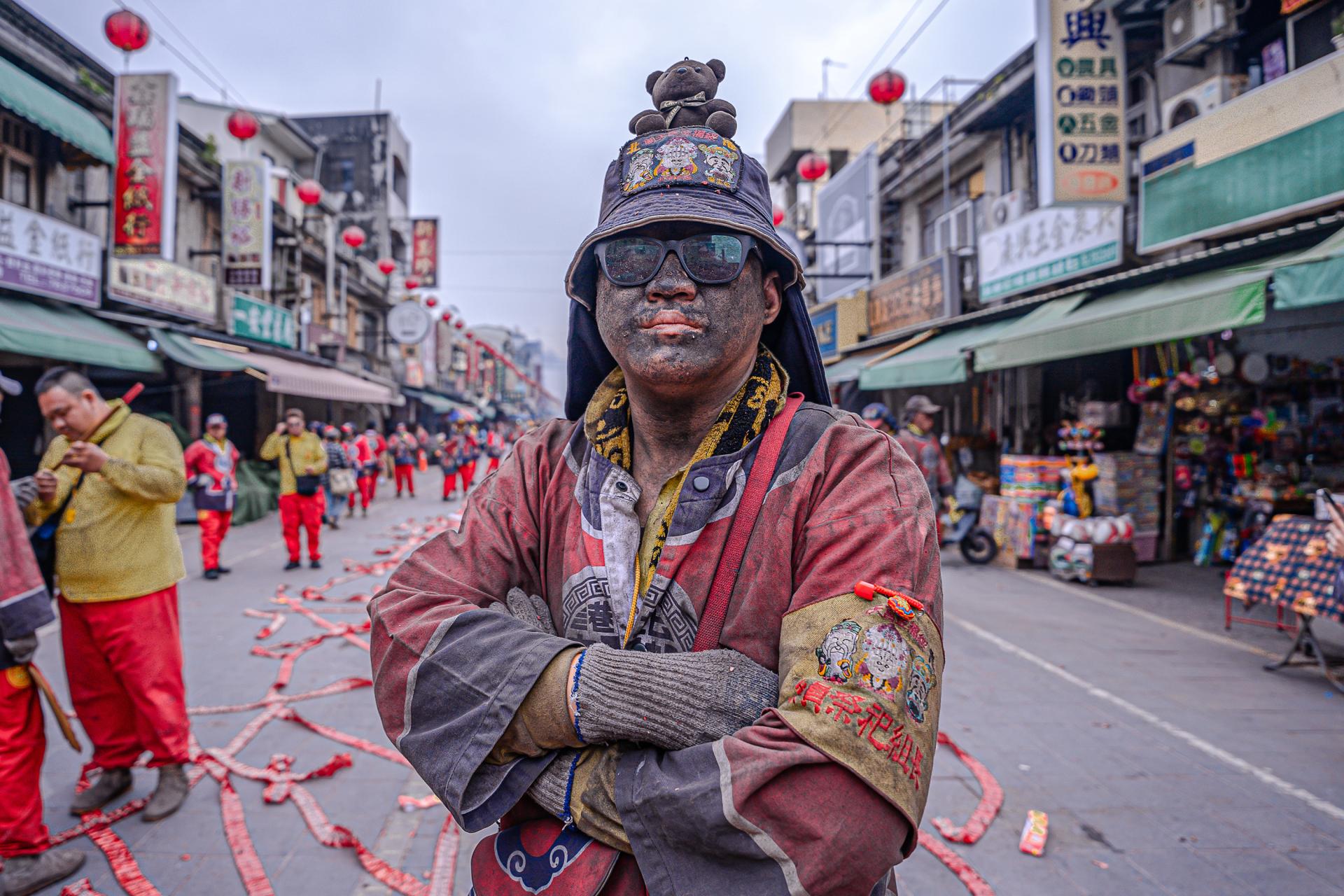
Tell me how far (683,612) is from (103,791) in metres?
3.43

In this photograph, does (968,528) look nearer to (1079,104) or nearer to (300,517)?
(1079,104)

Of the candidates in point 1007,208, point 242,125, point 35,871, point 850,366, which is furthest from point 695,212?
point 850,366

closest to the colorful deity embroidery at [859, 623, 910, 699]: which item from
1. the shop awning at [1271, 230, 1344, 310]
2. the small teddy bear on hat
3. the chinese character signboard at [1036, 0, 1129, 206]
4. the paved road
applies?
the small teddy bear on hat

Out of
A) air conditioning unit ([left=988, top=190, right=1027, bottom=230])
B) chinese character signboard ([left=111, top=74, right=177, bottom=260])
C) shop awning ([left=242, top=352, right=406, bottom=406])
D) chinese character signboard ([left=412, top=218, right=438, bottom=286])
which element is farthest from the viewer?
chinese character signboard ([left=412, top=218, right=438, bottom=286])

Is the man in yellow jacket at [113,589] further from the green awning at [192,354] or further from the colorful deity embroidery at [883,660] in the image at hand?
the green awning at [192,354]

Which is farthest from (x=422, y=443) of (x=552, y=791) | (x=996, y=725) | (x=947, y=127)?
(x=552, y=791)

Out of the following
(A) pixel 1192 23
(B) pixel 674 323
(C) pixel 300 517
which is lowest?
(C) pixel 300 517

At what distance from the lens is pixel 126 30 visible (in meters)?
7.98

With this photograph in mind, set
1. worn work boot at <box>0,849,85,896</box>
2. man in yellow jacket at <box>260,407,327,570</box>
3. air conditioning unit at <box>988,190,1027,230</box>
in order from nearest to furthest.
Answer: worn work boot at <box>0,849,85,896</box>
man in yellow jacket at <box>260,407,327,570</box>
air conditioning unit at <box>988,190,1027,230</box>

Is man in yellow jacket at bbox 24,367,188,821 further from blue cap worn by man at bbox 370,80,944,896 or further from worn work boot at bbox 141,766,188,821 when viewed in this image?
blue cap worn by man at bbox 370,80,944,896

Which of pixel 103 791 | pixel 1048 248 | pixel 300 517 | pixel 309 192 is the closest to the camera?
pixel 103 791

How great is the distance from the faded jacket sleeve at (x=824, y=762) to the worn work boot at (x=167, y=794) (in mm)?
3083

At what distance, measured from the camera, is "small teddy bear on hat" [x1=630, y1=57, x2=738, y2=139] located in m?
1.51

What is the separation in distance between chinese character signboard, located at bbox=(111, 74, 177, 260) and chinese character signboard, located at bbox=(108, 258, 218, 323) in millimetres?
789
